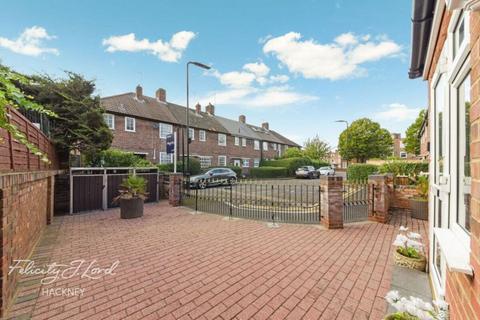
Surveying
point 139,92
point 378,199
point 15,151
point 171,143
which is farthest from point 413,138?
point 15,151

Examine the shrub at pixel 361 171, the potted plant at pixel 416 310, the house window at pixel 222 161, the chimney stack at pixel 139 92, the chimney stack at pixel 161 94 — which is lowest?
the potted plant at pixel 416 310

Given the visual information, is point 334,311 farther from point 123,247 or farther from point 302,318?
point 123,247

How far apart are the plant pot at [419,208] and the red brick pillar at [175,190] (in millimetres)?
9228

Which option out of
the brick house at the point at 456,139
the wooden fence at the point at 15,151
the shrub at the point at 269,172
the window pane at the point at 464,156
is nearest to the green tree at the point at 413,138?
the shrub at the point at 269,172

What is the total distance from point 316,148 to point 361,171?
29463 millimetres

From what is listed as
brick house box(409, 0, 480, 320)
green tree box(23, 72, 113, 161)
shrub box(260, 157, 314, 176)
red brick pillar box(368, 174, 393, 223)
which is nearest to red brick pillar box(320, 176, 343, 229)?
red brick pillar box(368, 174, 393, 223)

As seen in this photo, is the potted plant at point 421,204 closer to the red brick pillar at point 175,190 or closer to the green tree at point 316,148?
the red brick pillar at point 175,190

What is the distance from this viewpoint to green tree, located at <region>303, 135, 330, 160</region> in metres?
42.3

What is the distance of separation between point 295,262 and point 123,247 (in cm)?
383

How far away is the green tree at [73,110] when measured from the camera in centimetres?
914

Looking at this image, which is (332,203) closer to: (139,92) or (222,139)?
(139,92)

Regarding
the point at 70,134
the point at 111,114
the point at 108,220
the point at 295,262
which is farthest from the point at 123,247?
the point at 111,114

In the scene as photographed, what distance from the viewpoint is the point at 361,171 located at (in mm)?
14938

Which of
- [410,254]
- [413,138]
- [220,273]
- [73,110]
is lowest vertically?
[220,273]
